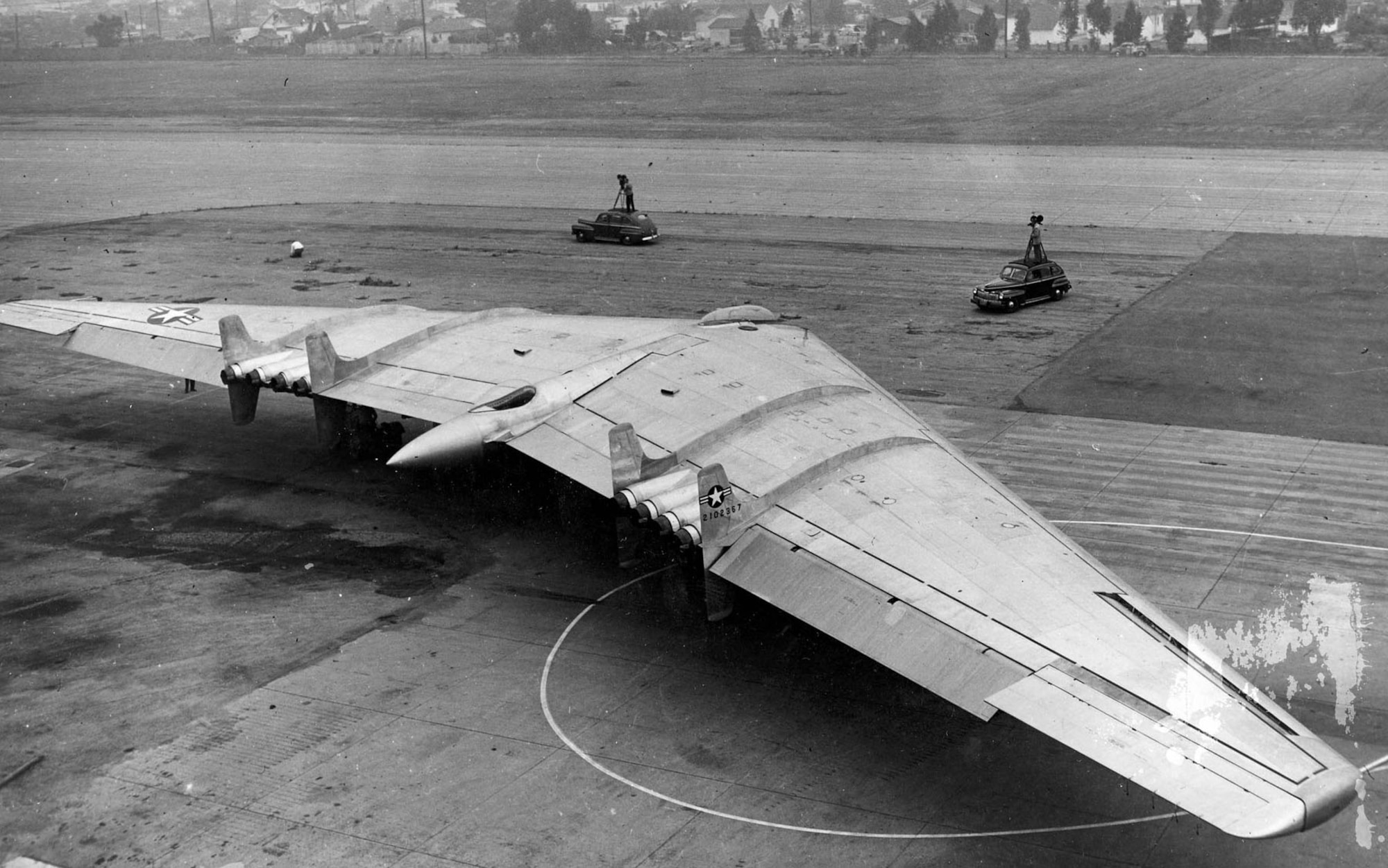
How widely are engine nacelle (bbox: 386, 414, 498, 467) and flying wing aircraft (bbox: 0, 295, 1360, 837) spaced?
0.05m

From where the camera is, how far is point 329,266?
2464 inches

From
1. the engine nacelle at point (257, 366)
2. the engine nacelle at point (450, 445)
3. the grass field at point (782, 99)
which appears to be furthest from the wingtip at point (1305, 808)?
the grass field at point (782, 99)

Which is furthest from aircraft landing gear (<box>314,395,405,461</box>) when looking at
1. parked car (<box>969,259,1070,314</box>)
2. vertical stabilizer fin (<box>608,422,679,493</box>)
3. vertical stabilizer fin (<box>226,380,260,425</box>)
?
parked car (<box>969,259,1070,314</box>)

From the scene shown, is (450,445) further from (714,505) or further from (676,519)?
(714,505)

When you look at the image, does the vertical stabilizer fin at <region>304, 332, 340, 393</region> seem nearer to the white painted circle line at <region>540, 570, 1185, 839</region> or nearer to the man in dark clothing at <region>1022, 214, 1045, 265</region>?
the white painted circle line at <region>540, 570, 1185, 839</region>

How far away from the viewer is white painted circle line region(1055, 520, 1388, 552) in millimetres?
27609

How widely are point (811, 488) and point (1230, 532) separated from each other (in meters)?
10.9

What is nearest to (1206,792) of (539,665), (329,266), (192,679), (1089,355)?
(539,665)

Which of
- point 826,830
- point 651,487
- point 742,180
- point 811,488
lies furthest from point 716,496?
point 742,180

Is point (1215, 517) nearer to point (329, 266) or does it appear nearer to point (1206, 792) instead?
point (1206, 792)

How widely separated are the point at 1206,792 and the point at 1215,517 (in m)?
15.8

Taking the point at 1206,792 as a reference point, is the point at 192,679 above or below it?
below

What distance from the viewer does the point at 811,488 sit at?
23.4m

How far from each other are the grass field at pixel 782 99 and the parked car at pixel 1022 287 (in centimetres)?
4903
